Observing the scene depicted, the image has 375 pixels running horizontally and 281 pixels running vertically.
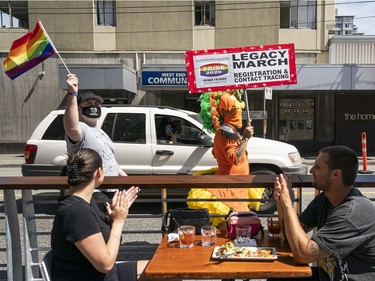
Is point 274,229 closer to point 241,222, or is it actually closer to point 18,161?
point 241,222

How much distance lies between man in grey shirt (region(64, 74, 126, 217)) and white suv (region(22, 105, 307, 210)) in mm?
3067

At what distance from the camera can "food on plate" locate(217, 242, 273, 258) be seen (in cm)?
258

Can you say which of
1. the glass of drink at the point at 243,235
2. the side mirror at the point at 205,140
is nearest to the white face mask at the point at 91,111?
the glass of drink at the point at 243,235

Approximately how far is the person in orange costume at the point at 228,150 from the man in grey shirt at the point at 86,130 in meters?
1.08

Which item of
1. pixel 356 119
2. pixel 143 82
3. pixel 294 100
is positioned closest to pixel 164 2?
pixel 143 82

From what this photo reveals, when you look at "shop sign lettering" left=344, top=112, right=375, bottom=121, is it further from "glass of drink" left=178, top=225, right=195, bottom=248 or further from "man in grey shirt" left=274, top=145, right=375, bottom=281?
"glass of drink" left=178, top=225, right=195, bottom=248

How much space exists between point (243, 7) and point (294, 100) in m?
4.89

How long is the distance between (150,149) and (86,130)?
345cm

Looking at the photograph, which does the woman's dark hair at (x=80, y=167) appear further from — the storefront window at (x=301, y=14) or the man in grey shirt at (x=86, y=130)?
the storefront window at (x=301, y=14)

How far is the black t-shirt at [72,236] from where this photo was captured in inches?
94.4

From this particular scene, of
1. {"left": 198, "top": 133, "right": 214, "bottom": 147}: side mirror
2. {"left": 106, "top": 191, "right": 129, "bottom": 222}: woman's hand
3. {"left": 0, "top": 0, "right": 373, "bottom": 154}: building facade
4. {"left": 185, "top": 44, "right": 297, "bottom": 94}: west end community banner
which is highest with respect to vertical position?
{"left": 0, "top": 0, "right": 373, "bottom": 154}: building facade

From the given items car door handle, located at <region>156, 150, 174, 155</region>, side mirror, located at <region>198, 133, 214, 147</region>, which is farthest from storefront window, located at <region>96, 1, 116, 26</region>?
side mirror, located at <region>198, 133, 214, 147</region>

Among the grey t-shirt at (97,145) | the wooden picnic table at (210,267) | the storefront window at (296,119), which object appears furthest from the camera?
the storefront window at (296,119)

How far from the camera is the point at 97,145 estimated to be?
3.83 meters
